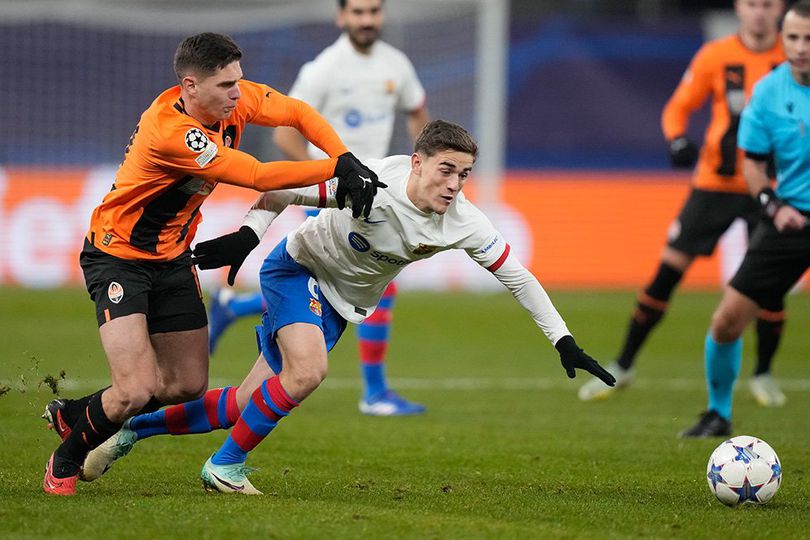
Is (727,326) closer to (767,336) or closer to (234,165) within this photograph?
(767,336)

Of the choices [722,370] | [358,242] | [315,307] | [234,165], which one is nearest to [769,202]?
[722,370]

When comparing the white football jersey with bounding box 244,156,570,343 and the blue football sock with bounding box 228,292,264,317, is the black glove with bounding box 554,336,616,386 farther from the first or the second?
the blue football sock with bounding box 228,292,264,317

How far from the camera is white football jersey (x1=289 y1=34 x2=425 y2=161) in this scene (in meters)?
9.12

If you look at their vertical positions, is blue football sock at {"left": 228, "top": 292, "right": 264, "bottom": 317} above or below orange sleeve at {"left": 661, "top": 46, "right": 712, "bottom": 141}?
below

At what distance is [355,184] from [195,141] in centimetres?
72

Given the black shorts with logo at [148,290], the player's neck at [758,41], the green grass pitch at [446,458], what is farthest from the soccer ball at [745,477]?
the player's neck at [758,41]

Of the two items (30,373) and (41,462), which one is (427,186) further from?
(30,373)

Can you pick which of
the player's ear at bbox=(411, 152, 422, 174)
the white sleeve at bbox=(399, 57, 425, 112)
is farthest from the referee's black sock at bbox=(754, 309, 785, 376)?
the player's ear at bbox=(411, 152, 422, 174)

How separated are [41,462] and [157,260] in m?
1.43

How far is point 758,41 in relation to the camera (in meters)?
9.45

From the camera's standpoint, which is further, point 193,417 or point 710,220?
point 710,220

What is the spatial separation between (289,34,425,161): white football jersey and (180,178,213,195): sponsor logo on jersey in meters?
3.19

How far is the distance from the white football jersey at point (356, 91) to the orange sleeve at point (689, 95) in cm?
206

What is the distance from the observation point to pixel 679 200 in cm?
1716
